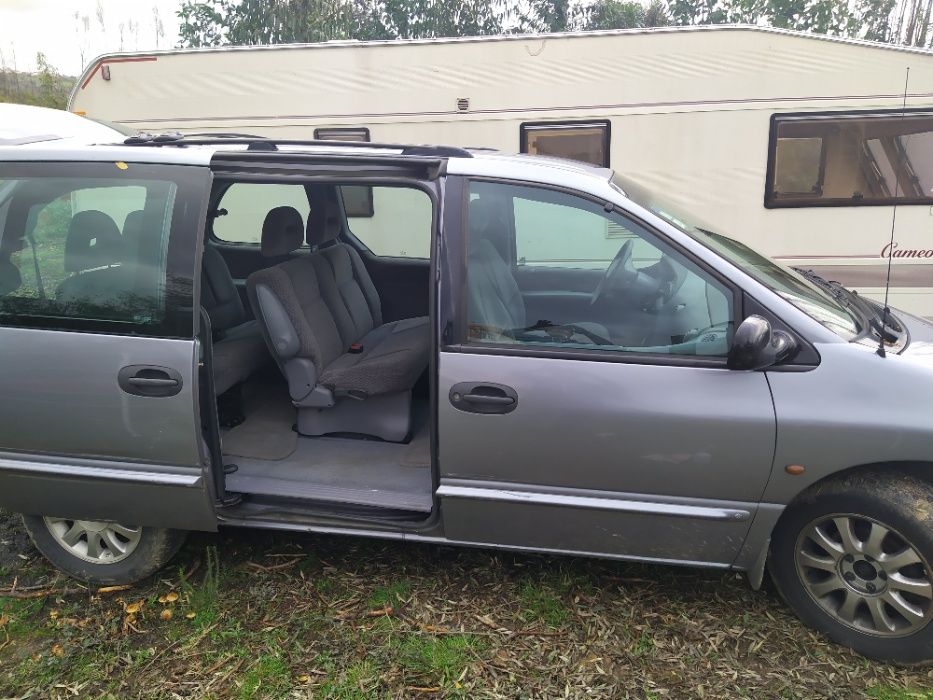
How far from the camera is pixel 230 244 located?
5156 mm

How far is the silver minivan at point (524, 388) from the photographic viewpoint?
8.27 ft

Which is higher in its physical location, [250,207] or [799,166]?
[799,166]

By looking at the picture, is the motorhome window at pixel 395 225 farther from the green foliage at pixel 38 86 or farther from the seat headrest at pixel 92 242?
the green foliage at pixel 38 86

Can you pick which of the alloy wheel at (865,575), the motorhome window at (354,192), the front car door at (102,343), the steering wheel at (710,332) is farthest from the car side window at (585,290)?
the motorhome window at (354,192)

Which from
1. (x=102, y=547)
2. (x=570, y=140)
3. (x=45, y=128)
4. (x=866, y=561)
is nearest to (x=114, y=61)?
(x=45, y=128)

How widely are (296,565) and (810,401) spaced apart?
222 centimetres

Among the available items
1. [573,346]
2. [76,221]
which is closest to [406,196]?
[76,221]

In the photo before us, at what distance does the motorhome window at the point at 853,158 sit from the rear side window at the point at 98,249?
518 centimetres

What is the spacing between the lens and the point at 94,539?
3.10 metres

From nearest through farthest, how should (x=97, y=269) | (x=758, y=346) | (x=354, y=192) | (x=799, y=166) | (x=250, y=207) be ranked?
(x=758, y=346) → (x=97, y=269) → (x=250, y=207) → (x=354, y=192) → (x=799, y=166)

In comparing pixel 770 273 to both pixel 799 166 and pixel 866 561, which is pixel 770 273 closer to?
pixel 866 561

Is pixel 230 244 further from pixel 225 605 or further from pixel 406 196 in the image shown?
pixel 225 605

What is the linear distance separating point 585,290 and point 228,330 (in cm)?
227

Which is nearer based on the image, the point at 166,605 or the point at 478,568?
the point at 166,605
